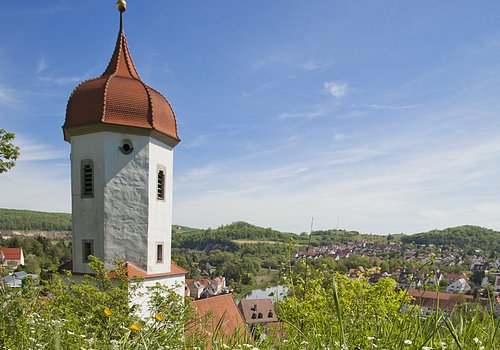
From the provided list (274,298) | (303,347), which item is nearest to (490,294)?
(303,347)

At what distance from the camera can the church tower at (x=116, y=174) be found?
1223cm

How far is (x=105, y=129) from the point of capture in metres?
12.3

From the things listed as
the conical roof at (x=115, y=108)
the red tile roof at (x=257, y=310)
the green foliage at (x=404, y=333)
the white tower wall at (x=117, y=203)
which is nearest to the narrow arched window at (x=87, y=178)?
the white tower wall at (x=117, y=203)

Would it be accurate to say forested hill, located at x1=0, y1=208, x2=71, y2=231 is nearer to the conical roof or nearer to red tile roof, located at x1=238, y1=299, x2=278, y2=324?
red tile roof, located at x1=238, y1=299, x2=278, y2=324

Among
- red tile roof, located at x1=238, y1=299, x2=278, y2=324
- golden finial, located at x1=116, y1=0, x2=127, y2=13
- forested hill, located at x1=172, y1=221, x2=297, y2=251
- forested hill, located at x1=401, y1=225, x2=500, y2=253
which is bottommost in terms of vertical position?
forested hill, located at x1=172, y1=221, x2=297, y2=251

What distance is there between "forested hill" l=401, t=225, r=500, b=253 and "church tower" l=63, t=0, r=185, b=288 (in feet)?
340

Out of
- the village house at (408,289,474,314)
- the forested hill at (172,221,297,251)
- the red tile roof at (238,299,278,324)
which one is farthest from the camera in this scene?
the forested hill at (172,221,297,251)

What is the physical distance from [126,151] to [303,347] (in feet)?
37.4

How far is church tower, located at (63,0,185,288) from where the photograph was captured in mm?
12227

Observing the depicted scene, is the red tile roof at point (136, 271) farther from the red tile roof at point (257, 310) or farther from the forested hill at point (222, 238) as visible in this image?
the forested hill at point (222, 238)

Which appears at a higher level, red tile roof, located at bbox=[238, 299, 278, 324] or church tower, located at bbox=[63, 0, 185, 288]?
church tower, located at bbox=[63, 0, 185, 288]

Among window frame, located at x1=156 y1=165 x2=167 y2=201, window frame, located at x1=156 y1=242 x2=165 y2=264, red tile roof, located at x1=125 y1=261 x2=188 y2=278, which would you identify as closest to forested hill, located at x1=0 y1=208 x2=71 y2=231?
red tile roof, located at x1=125 y1=261 x2=188 y2=278

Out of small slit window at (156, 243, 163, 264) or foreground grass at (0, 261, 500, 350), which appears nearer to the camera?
foreground grass at (0, 261, 500, 350)

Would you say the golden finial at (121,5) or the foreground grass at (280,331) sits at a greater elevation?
the golden finial at (121,5)
